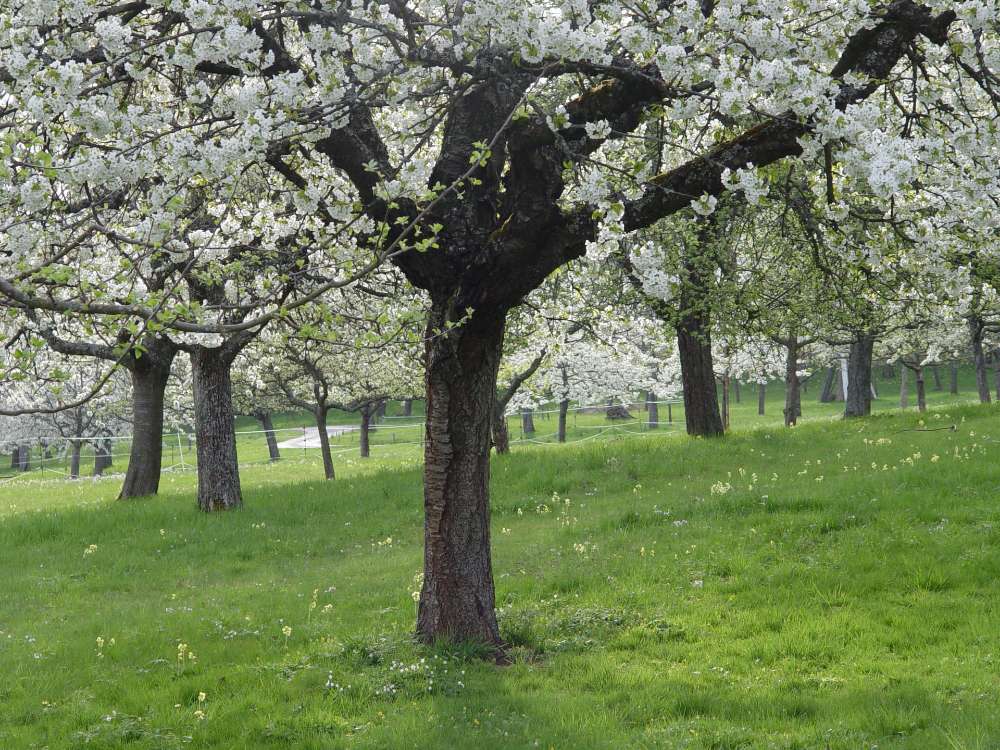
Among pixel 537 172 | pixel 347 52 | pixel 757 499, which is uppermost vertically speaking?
pixel 347 52

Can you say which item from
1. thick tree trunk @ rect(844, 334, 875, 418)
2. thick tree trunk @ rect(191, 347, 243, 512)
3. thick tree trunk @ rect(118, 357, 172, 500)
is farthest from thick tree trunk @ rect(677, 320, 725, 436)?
thick tree trunk @ rect(118, 357, 172, 500)

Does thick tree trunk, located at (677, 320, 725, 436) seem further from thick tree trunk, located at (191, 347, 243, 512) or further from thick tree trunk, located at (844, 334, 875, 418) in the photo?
thick tree trunk, located at (191, 347, 243, 512)

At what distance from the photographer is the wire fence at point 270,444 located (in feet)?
188

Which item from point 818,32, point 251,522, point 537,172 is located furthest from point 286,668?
point 251,522

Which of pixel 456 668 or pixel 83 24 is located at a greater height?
pixel 83 24

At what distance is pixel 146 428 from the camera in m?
21.7

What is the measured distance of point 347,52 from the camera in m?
7.81

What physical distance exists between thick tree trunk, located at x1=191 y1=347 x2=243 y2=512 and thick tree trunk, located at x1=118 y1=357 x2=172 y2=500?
288cm

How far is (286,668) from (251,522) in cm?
946

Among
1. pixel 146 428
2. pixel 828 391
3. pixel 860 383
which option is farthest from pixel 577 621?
pixel 828 391

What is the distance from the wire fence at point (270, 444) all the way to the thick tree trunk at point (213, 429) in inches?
1231

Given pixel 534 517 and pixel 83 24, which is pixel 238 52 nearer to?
pixel 83 24

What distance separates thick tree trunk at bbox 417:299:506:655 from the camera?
8.62m

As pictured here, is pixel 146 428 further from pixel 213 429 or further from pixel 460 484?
pixel 460 484
